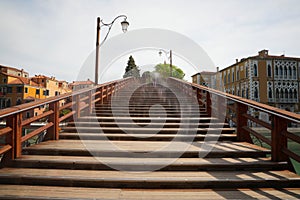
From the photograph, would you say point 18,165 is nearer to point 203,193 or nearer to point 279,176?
point 203,193

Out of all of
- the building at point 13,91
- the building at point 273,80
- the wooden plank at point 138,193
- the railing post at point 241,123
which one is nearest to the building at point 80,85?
the wooden plank at point 138,193

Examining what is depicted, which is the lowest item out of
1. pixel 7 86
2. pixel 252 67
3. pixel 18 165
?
pixel 18 165

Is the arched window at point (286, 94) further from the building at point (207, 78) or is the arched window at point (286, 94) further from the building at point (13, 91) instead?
the building at point (13, 91)

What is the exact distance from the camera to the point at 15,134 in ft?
10.6

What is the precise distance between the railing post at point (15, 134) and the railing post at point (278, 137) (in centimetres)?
449

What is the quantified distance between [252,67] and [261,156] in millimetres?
35574

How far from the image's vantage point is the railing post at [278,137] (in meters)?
3.22

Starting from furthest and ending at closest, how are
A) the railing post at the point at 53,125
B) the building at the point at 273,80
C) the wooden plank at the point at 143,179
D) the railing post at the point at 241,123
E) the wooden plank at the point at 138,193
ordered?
1. the building at the point at 273,80
2. the railing post at the point at 241,123
3. the railing post at the point at 53,125
4. the wooden plank at the point at 143,179
5. the wooden plank at the point at 138,193

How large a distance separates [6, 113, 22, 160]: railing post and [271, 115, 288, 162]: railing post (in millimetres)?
4486

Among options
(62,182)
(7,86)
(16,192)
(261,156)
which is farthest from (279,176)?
(7,86)

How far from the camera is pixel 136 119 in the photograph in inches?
215

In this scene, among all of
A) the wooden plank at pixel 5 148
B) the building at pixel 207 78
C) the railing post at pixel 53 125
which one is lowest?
the wooden plank at pixel 5 148

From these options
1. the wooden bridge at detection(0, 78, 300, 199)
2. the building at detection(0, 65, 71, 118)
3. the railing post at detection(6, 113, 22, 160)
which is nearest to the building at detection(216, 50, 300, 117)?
the wooden bridge at detection(0, 78, 300, 199)

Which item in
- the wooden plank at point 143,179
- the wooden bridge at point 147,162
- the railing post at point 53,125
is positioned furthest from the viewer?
the railing post at point 53,125
